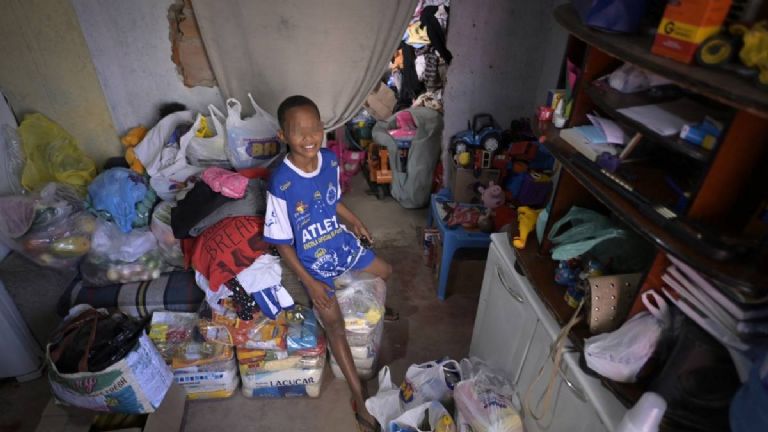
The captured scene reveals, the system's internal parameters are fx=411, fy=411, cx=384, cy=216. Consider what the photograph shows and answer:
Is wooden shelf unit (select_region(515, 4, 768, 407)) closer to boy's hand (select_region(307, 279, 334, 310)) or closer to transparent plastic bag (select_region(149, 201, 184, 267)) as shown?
boy's hand (select_region(307, 279, 334, 310))

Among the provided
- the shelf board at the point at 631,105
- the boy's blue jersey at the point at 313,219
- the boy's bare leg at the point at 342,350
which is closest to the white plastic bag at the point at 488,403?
the boy's bare leg at the point at 342,350

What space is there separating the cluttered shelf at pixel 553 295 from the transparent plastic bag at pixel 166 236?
179 centimetres

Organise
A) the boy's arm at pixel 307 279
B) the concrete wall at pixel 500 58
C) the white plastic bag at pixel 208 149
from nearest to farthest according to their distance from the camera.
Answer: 1. the boy's arm at pixel 307 279
2. the white plastic bag at pixel 208 149
3. the concrete wall at pixel 500 58

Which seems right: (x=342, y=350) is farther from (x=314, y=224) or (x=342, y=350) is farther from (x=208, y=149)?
(x=208, y=149)

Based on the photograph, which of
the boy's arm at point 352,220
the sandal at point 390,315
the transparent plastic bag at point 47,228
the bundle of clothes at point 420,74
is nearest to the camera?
the transparent plastic bag at point 47,228

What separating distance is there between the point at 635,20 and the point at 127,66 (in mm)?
2720

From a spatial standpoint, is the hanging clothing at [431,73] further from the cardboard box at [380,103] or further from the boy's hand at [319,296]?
the boy's hand at [319,296]

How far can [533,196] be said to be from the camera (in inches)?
98.7

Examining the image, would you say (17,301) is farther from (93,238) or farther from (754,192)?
(754,192)

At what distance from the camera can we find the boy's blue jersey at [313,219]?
5.87 ft

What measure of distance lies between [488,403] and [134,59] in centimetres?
273

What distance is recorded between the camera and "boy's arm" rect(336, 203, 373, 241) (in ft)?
7.13

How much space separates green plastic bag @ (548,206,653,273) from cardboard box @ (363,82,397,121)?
107 inches

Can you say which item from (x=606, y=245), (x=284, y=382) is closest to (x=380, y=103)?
(x=284, y=382)
